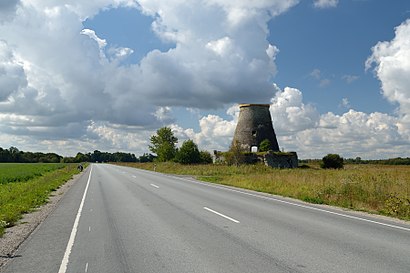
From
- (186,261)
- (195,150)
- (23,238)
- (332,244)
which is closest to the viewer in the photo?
(186,261)

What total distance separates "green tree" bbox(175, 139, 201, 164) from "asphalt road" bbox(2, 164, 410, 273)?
54.7m

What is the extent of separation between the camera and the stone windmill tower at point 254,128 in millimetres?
64688

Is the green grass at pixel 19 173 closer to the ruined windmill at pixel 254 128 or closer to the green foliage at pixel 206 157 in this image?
the green foliage at pixel 206 157

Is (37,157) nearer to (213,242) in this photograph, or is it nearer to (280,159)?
(280,159)

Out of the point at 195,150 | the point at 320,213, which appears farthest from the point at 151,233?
the point at 195,150

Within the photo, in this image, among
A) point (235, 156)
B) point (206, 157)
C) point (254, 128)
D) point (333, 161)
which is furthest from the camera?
point (206, 157)

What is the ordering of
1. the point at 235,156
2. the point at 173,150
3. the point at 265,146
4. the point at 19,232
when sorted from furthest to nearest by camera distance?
1. the point at 173,150
2. the point at 265,146
3. the point at 235,156
4. the point at 19,232

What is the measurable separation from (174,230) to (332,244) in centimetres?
363

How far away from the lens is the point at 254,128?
2566 inches

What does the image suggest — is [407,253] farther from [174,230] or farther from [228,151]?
[228,151]

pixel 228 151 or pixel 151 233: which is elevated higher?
pixel 228 151

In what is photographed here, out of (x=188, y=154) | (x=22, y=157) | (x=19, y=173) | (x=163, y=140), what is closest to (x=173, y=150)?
(x=163, y=140)

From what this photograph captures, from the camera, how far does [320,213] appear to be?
41.8ft

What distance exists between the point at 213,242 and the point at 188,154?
59884mm
